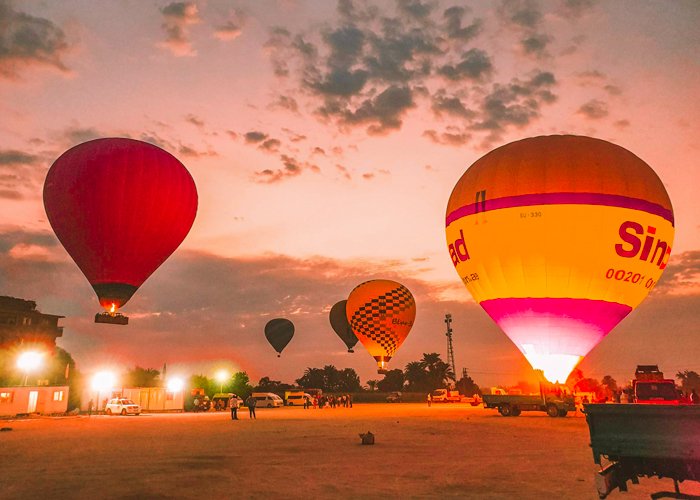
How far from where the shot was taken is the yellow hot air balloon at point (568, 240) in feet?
56.7

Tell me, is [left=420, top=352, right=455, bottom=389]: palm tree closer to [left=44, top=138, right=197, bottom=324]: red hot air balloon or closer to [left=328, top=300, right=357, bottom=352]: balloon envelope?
[left=328, top=300, right=357, bottom=352]: balloon envelope

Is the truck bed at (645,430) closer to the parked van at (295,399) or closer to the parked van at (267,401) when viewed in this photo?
the parked van at (267,401)

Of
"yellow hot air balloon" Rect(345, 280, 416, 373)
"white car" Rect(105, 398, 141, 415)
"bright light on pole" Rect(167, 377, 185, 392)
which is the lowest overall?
"white car" Rect(105, 398, 141, 415)

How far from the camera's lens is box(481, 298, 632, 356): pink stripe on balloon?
685 inches

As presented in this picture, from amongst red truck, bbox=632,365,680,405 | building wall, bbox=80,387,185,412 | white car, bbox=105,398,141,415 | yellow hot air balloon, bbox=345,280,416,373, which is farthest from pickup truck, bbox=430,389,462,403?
red truck, bbox=632,365,680,405

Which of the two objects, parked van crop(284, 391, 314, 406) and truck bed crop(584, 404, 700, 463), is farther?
parked van crop(284, 391, 314, 406)

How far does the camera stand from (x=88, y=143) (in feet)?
76.7

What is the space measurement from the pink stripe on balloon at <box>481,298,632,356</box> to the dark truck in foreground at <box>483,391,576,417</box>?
15.0 meters

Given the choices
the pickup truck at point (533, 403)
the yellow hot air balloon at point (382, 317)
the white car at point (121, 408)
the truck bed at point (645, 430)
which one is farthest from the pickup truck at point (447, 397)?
the truck bed at point (645, 430)

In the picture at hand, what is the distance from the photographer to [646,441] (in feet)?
Result: 23.8

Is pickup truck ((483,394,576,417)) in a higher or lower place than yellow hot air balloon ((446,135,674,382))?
lower

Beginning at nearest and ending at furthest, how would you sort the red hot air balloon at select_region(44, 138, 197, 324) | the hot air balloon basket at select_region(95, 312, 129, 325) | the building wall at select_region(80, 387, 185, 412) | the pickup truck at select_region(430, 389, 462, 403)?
the red hot air balloon at select_region(44, 138, 197, 324)
the hot air balloon basket at select_region(95, 312, 129, 325)
the building wall at select_region(80, 387, 185, 412)
the pickup truck at select_region(430, 389, 462, 403)

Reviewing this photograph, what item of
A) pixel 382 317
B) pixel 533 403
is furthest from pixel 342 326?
pixel 533 403

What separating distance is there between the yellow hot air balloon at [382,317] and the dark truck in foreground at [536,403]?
13276 mm
